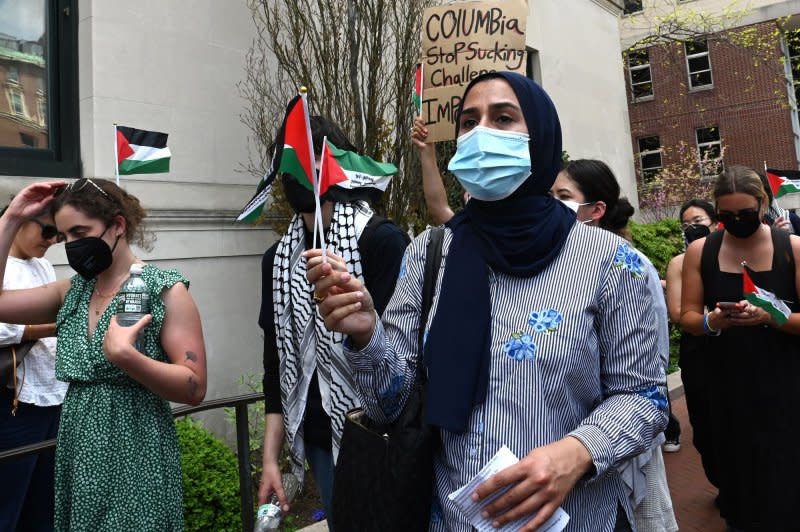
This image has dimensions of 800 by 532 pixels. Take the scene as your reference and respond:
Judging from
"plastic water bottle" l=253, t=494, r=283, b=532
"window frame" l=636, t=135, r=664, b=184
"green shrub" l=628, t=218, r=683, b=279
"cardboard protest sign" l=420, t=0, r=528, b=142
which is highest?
"window frame" l=636, t=135, r=664, b=184

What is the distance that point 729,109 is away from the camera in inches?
1145

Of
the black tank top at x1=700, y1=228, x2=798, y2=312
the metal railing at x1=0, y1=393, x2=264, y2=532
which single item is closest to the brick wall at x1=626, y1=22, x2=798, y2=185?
the black tank top at x1=700, y1=228, x2=798, y2=312

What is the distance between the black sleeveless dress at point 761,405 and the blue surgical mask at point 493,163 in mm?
2569

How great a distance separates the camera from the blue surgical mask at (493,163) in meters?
1.88

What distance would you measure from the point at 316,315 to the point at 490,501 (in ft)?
3.81

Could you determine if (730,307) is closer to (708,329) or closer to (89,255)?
(708,329)

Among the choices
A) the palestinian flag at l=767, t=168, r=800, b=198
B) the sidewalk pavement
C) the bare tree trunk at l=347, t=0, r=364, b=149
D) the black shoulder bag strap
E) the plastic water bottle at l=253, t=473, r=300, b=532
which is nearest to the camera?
the black shoulder bag strap

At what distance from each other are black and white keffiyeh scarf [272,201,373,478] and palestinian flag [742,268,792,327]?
2137 mm

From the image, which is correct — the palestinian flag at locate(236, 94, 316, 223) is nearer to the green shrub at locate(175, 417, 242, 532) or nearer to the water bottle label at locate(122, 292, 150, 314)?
the water bottle label at locate(122, 292, 150, 314)

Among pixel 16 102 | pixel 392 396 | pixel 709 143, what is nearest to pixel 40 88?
pixel 16 102

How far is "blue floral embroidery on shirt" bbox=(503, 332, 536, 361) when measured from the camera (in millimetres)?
1712

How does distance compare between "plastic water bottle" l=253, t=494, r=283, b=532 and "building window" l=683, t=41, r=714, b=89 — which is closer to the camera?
"plastic water bottle" l=253, t=494, r=283, b=532

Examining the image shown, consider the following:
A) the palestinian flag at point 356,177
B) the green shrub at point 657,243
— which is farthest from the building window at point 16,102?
the green shrub at point 657,243

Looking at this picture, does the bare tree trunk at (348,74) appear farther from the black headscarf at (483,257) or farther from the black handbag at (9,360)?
the black headscarf at (483,257)
